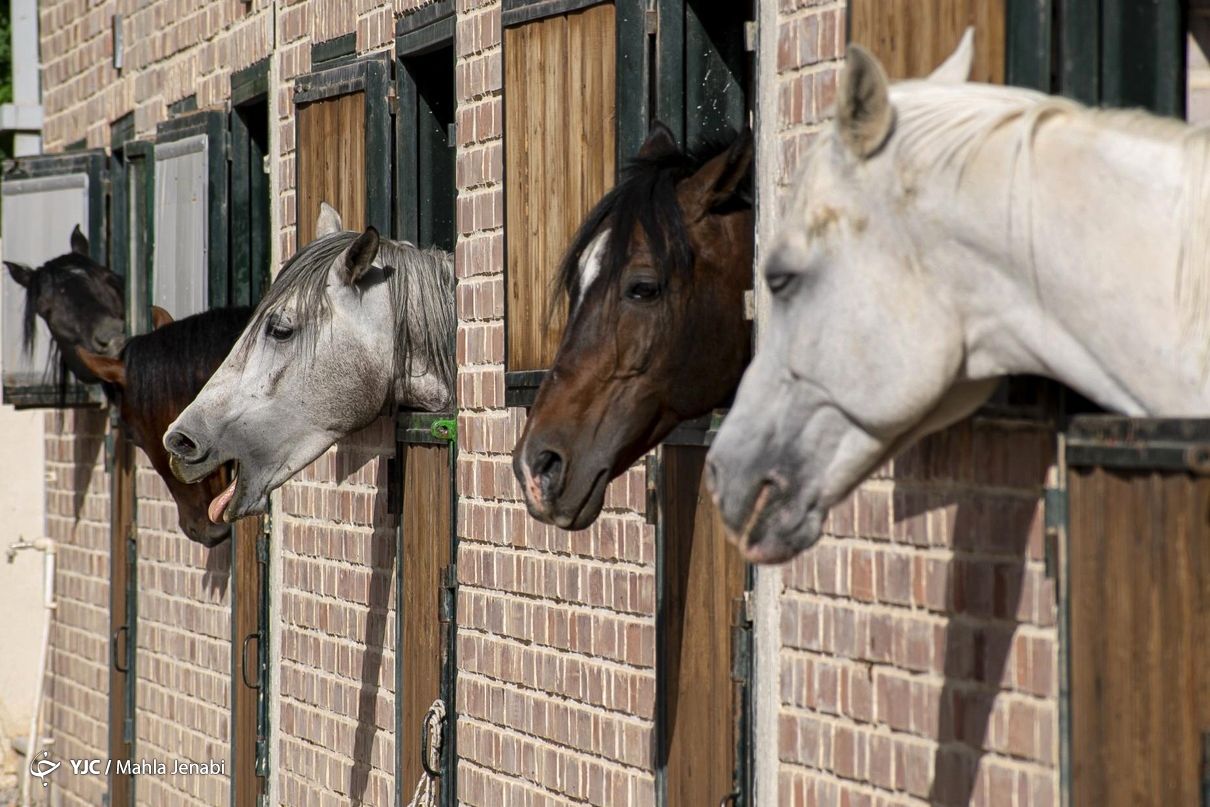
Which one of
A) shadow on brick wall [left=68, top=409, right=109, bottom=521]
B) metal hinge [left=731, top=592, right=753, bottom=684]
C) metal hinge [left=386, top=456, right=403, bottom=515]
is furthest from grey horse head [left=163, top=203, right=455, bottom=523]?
shadow on brick wall [left=68, top=409, right=109, bottom=521]

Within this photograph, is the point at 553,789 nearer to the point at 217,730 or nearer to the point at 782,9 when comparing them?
the point at 782,9

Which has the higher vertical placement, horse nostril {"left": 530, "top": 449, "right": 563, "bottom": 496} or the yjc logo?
horse nostril {"left": 530, "top": 449, "right": 563, "bottom": 496}

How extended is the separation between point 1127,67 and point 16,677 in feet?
39.4

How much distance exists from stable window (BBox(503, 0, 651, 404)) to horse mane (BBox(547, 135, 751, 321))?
622mm

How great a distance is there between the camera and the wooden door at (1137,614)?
305 centimetres

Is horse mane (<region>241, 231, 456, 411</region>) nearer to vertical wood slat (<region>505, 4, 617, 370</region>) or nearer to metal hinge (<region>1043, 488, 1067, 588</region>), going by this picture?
vertical wood slat (<region>505, 4, 617, 370</region>)

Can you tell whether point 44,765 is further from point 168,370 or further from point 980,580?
point 980,580

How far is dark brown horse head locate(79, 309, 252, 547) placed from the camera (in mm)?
8164

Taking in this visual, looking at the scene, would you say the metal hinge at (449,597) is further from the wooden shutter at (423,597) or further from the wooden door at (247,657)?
the wooden door at (247,657)

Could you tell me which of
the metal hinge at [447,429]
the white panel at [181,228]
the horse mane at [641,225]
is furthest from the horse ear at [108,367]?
the horse mane at [641,225]

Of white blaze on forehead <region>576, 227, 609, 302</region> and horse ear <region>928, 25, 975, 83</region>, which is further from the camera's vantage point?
white blaze on forehead <region>576, 227, 609, 302</region>

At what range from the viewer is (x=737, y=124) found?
5547 millimetres

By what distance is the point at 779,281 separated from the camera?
3.56 metres

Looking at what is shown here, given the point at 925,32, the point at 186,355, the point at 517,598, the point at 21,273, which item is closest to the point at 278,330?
the point at 517,598
